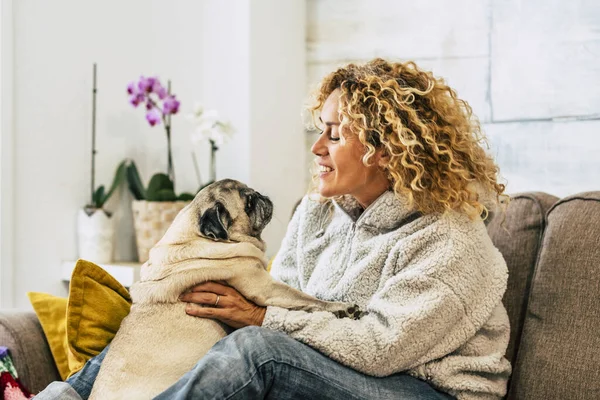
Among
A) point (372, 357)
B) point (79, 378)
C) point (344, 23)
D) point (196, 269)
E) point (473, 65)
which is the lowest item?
point (79, 378)

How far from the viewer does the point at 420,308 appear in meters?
1.70

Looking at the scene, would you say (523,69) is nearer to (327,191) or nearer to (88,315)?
(327,191)

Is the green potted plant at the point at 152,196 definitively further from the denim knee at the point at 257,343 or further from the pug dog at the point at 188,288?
the denim knee at the point at 257,343

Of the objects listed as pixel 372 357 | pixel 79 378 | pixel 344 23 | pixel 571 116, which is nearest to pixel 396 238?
pixel 372 357

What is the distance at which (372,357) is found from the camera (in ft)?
5.51

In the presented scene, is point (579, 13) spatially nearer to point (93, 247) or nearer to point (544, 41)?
point (544, 41)

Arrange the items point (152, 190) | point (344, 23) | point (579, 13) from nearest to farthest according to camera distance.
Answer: point (579, 13) → point (152, 190) → point (344, 23)

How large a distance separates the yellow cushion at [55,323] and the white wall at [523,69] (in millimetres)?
1603

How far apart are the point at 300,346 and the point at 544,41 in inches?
61.7

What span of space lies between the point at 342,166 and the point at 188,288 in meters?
0.51

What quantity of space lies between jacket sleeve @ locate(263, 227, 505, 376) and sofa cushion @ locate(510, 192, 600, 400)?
0.19 metres

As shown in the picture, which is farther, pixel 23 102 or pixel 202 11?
pixel 202 11

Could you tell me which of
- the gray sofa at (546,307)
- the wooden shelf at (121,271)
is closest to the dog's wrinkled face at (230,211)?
the gray sofa at (546,307)

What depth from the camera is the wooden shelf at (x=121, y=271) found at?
9.45 feet
